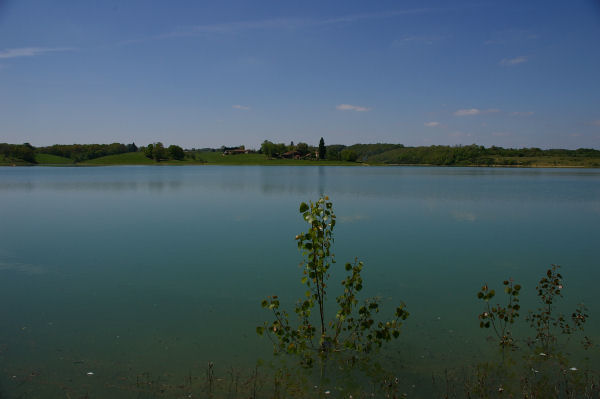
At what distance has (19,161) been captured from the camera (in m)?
147

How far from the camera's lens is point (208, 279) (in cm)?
1118

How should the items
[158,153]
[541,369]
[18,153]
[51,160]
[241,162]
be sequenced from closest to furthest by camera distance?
[541,369]
[18,153]
[51,160]
[241,162]
[158,153]

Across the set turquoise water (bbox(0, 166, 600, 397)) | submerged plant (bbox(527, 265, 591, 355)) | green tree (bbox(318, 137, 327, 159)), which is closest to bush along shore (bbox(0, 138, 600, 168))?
green tree (bbox(318, 137, 327, 159))

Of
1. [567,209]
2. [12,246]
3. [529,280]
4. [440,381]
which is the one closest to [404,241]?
[529,280]

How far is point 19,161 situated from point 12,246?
166 m

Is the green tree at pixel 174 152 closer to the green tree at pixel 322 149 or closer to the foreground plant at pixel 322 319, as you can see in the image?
the green tree at pixel 322 149

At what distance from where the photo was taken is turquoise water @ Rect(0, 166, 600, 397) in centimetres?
677

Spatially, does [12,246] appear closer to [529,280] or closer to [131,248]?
[131,248]

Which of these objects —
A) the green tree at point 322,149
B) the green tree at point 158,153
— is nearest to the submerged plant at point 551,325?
the green tree at point 322,149

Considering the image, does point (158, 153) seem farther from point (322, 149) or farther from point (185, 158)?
point (322, 149)

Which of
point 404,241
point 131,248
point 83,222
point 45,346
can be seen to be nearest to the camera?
point 45,346

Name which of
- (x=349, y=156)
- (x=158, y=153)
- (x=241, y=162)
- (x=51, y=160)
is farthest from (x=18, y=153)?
(x=349, y=156)

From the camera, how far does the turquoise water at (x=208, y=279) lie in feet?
22.2

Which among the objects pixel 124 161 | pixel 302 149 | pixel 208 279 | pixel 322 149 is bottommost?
pixel 208 279
